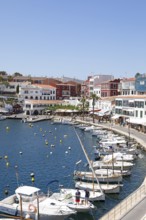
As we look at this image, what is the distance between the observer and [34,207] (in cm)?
2962

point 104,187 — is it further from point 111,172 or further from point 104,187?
point 111,172

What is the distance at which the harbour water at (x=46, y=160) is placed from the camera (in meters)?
39.3

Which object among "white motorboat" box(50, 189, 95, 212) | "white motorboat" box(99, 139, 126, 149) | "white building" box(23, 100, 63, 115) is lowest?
"white motorboat" box(50, 189, 95, 212)

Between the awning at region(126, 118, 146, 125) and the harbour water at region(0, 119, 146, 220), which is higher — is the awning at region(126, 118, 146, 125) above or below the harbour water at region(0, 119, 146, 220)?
above

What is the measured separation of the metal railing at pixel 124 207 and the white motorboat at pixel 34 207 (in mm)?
3823

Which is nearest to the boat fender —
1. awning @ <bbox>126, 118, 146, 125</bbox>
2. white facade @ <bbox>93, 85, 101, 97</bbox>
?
awning @ <bbox>126, 118, 146, 125</bbox>

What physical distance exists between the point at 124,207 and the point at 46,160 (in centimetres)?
2583

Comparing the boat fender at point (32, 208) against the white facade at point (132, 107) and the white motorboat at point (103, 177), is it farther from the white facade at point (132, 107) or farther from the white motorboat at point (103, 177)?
the white facade at point (132, 107)

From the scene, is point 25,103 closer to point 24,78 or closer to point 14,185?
point 24,78

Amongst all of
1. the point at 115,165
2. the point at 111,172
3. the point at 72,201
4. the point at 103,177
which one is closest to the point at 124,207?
the point at 72,201

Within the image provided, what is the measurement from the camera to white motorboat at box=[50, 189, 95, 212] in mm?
31297

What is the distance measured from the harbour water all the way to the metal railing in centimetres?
318

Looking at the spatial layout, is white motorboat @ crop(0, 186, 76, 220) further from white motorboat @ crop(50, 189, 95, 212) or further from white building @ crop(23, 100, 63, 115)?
white building @ crop(23, 100, 63, 115)

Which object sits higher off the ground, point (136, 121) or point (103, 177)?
point (136, 121)
